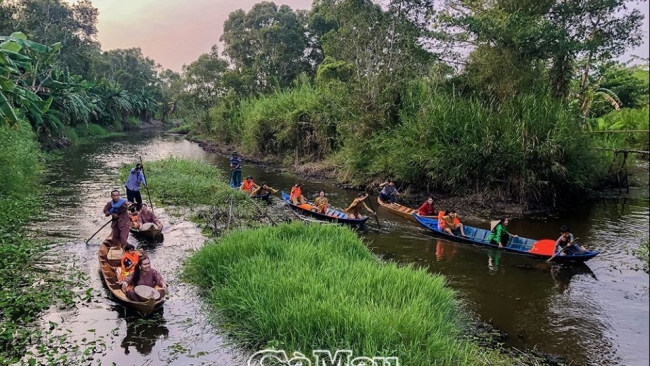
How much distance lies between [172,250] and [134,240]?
Result: 1381mm

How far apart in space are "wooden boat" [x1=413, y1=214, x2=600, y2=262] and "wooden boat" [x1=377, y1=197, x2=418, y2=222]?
1394 mm

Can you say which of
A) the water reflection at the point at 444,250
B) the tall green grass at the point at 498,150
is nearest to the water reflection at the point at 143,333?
the water reflection at the point at 444,250

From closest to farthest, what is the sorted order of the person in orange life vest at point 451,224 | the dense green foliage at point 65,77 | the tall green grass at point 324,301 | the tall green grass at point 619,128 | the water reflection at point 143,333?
the tall green grass at point 324,301, the water reflection at point 143,333, the person in orange life vest at point 451,224, the tall green grass at point 619,128, the dense green foliage at point 65,77

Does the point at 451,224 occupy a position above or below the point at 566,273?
Answer: above

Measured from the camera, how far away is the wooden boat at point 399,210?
15795 millimetres

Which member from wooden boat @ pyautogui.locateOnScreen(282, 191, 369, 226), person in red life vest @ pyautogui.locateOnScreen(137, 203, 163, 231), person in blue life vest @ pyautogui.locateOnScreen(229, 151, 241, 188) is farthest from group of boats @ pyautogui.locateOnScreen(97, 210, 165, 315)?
person in blue life vest @ pyautogui.locateOnScreen(229, 151, 241, 188)

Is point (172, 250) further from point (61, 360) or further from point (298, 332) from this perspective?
point (298, 332)

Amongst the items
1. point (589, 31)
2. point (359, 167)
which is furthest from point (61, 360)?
point (589, 31)

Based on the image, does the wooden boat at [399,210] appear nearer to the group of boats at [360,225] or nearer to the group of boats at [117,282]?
the group of boats at [360,225]

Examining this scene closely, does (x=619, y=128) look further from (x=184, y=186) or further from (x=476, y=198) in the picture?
(x=184, y=186)

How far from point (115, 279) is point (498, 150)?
45.3 feet

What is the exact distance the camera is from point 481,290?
984 cm

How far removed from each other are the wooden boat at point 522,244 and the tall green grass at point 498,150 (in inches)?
181

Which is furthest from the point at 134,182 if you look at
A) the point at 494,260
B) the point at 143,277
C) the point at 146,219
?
the point at 494,260
